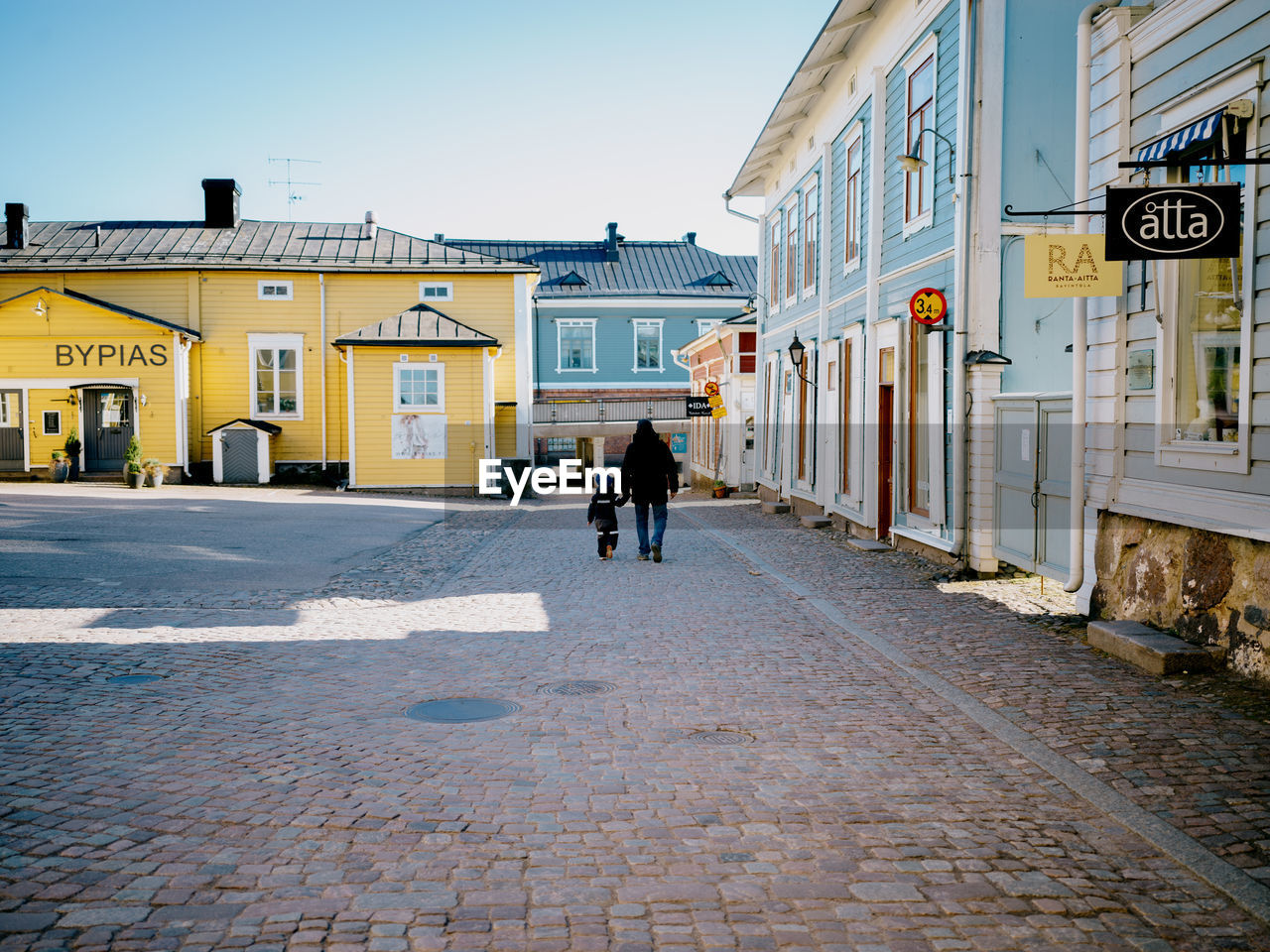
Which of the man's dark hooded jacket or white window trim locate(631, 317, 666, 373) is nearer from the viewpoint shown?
the man's dark hooded jacket

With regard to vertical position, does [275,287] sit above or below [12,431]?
above

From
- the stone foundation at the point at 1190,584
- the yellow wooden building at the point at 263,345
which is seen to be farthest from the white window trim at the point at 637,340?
the stone foundation at the point at 1190,584

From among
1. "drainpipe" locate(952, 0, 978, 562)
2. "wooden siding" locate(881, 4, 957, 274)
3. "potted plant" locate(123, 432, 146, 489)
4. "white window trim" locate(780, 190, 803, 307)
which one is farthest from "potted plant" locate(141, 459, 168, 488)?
"drainpipe" locate(952, 0, 978, 562)

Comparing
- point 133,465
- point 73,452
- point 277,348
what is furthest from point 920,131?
point 73,452

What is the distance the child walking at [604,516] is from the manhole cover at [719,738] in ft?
27.4

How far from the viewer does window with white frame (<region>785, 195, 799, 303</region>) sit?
22.4m

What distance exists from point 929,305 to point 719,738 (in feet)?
26.4

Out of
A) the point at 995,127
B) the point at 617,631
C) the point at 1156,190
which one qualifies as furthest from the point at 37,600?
the point at 995,127

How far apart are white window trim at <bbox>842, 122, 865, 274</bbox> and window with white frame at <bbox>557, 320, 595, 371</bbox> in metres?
28.6

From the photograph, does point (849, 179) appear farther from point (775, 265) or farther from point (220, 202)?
point (220, 202)

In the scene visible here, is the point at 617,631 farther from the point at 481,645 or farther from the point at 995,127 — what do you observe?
the point at 995,127

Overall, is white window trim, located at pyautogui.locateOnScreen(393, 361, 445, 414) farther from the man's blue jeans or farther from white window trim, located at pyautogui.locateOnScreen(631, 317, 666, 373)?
white window trim, located at pyautogui.locateOnScreen(631, 317, 666, 373)

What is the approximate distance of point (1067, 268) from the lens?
327 inches

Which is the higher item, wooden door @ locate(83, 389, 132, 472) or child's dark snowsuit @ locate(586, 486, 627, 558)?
wooden door @ locate(83, 389, 132, 472)
